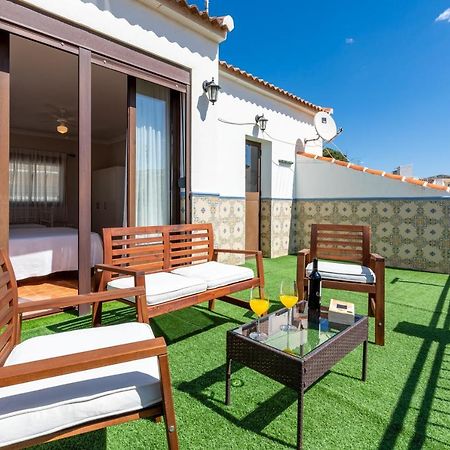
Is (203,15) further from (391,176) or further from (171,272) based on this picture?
(391,176)

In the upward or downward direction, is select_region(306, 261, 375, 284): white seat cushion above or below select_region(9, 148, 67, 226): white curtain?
below

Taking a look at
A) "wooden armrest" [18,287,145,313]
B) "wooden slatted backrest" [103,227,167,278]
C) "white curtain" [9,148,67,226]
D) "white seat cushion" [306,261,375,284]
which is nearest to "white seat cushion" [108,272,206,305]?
"wooden slatted backrest" [103,227,167,278]

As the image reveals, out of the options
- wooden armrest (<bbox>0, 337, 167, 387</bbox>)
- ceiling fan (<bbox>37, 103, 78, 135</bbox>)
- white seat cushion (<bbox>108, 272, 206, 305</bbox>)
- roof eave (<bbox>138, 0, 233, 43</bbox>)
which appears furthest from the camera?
ceiling fan (<bbox>37, 103, 78, 135</bbox>)

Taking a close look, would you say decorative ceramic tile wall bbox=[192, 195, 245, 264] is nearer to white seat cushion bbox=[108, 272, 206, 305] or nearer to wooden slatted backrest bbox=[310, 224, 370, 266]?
wooden slatted backrest bbox=[310, 224, 370, 266]

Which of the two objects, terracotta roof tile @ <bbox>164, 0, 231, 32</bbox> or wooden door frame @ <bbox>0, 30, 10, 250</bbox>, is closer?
wooden door frame @ <bbox>0, 30, 10, 250</bbox>

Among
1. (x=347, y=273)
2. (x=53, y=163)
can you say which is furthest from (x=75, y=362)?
(x=53, y=163)

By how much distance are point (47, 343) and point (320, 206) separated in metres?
6.23

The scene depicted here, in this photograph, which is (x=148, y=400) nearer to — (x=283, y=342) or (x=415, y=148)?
(x=283, y=342)

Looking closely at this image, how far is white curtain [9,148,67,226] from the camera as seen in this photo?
7.61m

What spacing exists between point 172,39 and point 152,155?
145 cm

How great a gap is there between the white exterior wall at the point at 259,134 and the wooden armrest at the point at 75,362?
3689 millimetres

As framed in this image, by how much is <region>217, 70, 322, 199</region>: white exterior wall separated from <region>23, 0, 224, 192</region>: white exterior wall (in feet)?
2.08

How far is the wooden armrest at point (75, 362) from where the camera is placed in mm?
904

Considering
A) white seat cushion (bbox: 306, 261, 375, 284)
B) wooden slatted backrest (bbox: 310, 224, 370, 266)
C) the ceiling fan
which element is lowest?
white seat cushion (bbox: 306, 261, 375, 284)
